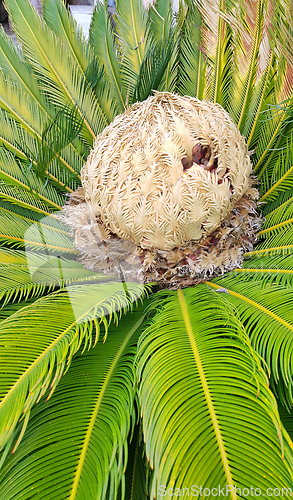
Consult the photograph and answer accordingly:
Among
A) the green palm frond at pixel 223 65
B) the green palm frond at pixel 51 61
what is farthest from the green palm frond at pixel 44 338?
the green palm frond at pixel 223 65

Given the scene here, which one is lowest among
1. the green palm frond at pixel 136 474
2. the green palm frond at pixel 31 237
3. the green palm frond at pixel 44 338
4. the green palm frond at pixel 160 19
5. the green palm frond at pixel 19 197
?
the green palm frond at pixel 136 474

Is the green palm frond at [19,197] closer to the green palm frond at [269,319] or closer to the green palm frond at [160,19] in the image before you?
the green palm frond at [269,319]

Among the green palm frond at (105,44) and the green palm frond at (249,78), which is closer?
the green palm frond at (249,78)

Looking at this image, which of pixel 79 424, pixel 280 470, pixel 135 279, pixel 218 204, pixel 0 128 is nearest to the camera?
pixel 280 470

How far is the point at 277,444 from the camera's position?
0.59m

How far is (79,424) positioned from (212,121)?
1.04 metres

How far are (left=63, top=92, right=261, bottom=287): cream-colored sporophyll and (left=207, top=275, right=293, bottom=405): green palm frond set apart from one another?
20cm

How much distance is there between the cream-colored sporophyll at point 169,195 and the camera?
104 centimetres

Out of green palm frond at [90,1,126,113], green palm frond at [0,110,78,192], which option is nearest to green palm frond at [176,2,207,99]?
green palm frond at [90,1,126,113]

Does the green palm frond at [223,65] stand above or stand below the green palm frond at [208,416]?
above

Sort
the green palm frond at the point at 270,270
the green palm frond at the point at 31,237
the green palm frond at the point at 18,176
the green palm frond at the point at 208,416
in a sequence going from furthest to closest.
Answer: the green palm frond at the point at 18,176 → the green palm frond at the point at 31,237 → the green palm frond at the point at 270,270 → the green palm frond at the point at 208,416

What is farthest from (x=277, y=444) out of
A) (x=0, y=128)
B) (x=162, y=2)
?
(x=162, y=2)

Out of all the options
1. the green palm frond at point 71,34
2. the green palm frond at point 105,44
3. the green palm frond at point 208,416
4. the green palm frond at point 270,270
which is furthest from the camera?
the green palm frond at point 105,44

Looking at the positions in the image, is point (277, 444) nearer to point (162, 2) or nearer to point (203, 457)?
point (203, 457)
